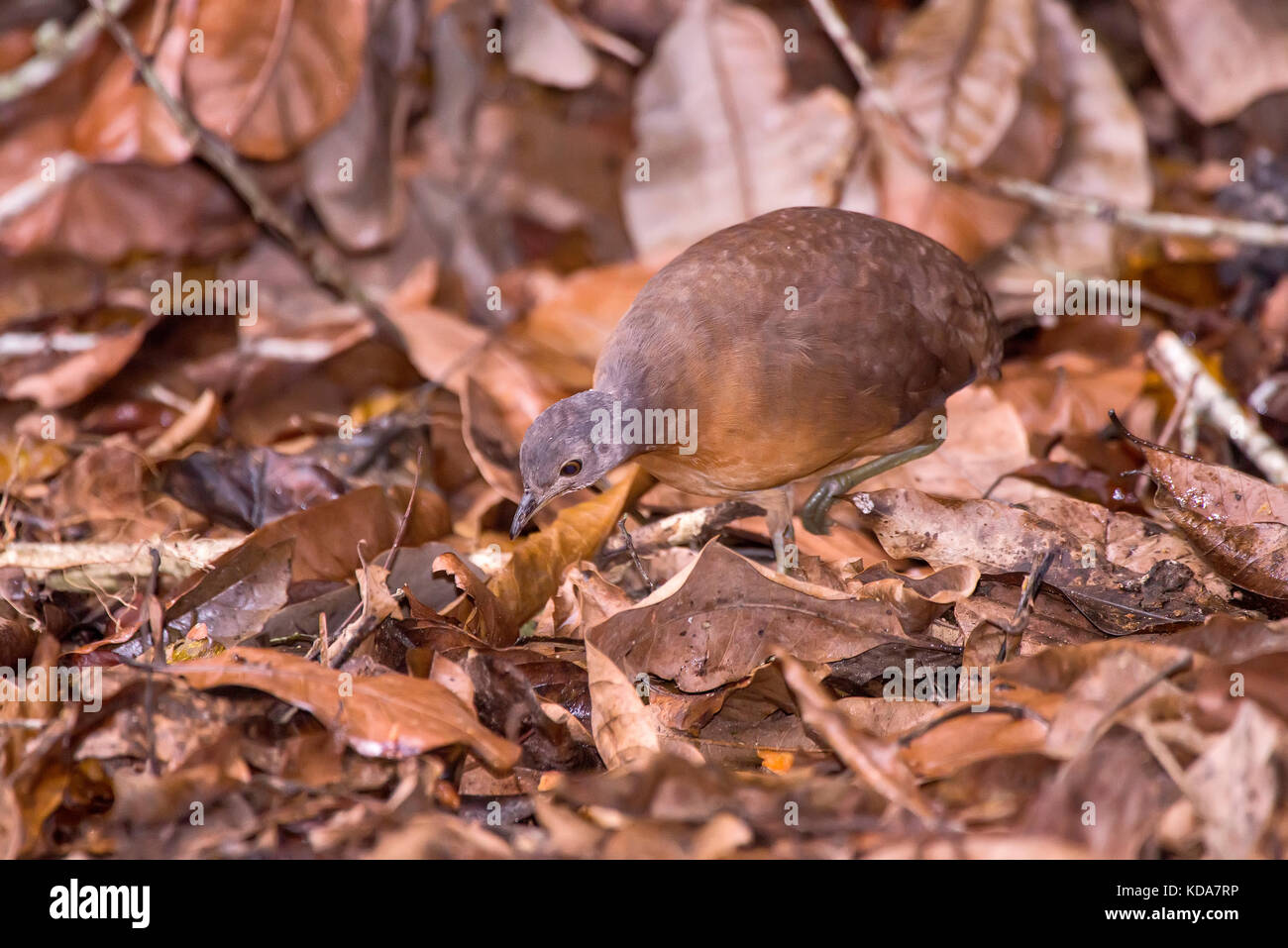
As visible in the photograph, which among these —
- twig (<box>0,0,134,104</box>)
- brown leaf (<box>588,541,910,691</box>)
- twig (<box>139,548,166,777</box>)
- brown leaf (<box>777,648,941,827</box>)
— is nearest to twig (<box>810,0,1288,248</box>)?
brown leaf (<box>588,541,910,691</box>)

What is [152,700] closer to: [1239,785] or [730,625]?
[730,625]

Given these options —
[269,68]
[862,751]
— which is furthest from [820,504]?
[269,68]

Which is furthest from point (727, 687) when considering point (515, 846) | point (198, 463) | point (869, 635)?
point (198, 463)

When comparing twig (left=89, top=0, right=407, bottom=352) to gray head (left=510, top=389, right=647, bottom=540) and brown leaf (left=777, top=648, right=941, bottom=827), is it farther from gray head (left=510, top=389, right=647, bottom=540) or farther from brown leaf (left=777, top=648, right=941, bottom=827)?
brown leaf (left=777, top=648, right=941, bottom=827)

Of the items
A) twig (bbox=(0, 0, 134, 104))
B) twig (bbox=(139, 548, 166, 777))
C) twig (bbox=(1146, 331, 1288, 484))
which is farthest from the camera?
twig (bbox=(0, 0, 134, 104))

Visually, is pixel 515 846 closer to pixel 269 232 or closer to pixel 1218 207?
pixel 269 232

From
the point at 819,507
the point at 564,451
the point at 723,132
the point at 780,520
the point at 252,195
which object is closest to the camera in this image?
the point at 564,451

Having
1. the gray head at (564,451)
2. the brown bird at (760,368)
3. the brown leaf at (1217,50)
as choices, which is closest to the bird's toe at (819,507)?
the brown bird at (760,368)

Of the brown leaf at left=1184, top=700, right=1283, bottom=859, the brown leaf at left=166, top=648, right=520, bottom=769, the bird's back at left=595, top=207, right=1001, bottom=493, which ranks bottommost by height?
the brown leaf at left=1184, top=700, right=1283, bottom=859
